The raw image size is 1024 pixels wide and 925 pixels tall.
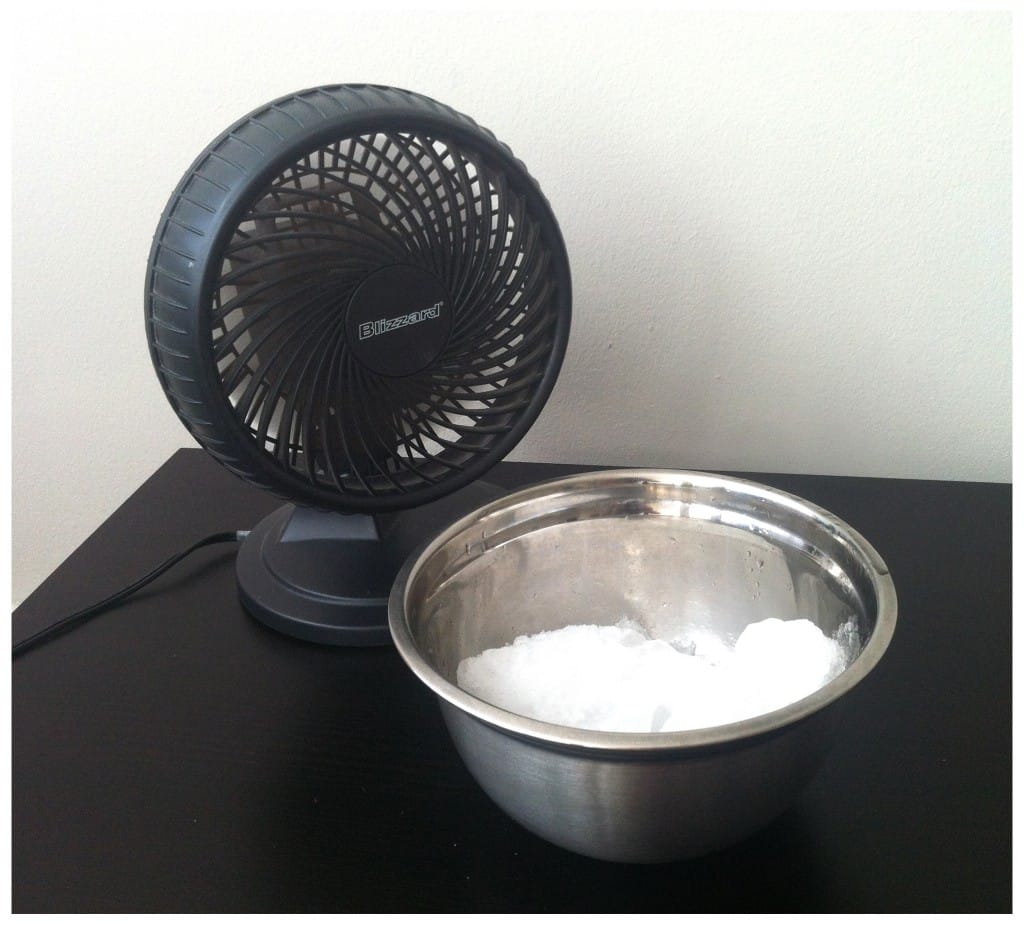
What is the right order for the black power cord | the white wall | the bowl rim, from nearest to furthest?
1. the bowl rim
2. the black power cord
3. the white wall

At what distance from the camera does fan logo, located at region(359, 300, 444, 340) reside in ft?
2.16

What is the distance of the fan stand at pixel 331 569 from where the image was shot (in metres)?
0.73

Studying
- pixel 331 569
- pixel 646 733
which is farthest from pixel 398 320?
pixel 646 733

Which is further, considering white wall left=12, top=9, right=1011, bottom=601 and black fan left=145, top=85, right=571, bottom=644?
white wall left=12, top=9, right=1011, bottom=601

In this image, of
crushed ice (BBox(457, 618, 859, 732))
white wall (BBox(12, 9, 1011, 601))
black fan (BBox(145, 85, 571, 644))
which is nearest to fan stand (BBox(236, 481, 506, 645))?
black fan (BBox(145, 85, 571, 644))

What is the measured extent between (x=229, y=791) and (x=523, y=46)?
64 cm

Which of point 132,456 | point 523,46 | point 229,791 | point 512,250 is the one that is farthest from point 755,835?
point 132,456

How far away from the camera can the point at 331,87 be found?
0.63m

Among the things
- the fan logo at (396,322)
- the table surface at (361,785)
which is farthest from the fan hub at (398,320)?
the table surface at (361,785)

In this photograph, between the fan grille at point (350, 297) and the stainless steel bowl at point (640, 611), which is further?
the fan grille at point (350, 297)

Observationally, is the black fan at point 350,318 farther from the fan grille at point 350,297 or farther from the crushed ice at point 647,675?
the crushed ice at point 647,675

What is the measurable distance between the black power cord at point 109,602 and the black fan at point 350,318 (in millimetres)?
78

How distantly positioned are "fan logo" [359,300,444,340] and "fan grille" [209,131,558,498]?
0.05 ft

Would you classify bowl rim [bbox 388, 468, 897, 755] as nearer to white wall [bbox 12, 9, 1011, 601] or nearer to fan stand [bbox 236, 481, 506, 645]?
fan stand [bbox 236, 481, 506, 645]
